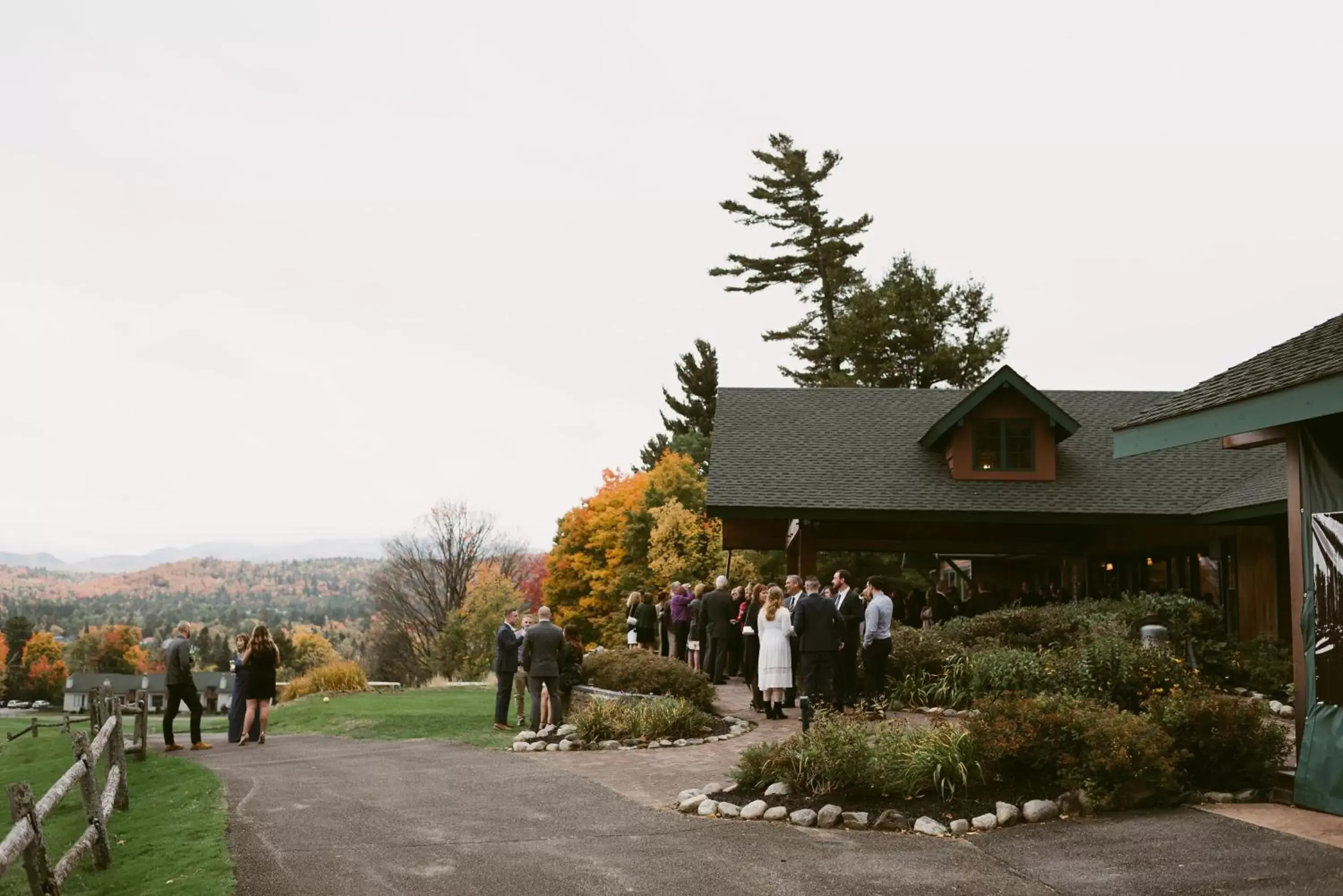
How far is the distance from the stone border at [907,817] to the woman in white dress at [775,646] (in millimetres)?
6012

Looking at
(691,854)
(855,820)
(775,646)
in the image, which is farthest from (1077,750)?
(775,646)

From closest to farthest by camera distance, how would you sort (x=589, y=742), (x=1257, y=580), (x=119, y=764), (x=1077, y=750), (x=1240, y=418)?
1. (x=1077, y=750)
2. (x=1240, y=418)
3. (x=119, y=764)
4. (x=589, y=742)
5. (x=1257, y=580)

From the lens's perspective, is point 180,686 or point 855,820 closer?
point 855,820

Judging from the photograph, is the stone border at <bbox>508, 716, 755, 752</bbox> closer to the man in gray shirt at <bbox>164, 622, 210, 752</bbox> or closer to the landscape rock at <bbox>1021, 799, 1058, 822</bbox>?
the man in gray shirt at <bbox>164, 622, 210, 752</bbox>

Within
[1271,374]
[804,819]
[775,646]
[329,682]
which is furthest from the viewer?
[329,682]

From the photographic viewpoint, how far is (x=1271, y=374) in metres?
10.5

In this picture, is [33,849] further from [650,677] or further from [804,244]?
[804,244]

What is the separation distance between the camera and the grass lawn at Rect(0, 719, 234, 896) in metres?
8.88

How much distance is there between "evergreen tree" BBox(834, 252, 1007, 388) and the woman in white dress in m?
30.7

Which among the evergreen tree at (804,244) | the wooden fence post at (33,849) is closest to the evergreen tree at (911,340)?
the evergreen tree at (804,244)

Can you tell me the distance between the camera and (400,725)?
66.1ft

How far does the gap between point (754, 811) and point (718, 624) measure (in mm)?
9814

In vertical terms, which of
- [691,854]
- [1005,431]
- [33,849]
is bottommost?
[691,854]

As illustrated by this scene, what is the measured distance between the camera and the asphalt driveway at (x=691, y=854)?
7852 millimetres
